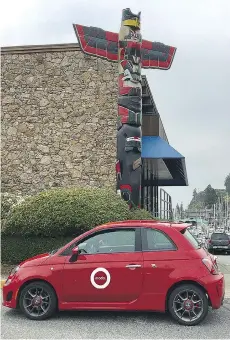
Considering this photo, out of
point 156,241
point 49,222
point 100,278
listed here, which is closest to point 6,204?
point 49,222

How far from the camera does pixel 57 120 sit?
59.8ft

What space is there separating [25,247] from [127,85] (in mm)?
6186

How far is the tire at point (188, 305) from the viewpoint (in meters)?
6.55

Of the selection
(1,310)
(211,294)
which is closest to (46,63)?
(1,310)

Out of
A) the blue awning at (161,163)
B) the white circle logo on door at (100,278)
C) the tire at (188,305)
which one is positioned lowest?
the tire at (188,305)

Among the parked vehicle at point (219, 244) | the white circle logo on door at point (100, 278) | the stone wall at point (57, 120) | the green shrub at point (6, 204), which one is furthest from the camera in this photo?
the parked vehicle at point (219, 244)

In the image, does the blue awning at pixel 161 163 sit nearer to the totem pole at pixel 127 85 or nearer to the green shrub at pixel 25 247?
the totem pole at pixel 127 85

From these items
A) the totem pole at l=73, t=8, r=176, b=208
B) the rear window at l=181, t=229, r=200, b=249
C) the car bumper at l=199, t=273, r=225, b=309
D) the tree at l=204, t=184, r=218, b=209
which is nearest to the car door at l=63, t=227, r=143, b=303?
the rear window at l=181, t=229, r=200, b=249

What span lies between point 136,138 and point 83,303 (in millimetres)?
8390

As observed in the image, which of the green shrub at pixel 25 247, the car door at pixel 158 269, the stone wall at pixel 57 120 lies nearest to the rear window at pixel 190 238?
the car door at pixel 158 269

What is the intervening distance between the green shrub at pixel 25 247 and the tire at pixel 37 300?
526cm

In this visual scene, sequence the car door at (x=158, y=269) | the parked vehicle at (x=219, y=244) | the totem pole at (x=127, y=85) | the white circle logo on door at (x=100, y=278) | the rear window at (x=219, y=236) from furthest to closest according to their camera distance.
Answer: the rear window at (x=219, y=236) < the parked vehicle at (x=219, y=244) < the totem pole at (x=127, y=85) < the white circle logo on door at (x=100, y=278) < the car door at (x=158, y=269)

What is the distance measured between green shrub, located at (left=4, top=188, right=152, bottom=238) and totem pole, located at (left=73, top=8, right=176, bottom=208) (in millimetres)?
1523

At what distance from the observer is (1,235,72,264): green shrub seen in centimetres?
1222
